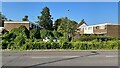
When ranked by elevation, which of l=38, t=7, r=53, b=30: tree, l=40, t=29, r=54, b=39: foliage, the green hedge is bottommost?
the green hedge

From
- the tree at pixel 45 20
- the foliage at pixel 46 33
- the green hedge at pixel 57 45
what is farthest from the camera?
the tree at pixel 45 20

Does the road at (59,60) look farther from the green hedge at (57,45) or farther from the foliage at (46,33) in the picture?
the foliage at (46,33)

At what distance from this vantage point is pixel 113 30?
62406mm

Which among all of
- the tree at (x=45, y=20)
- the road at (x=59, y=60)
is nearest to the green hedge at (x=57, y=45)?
the road at (x=59, y=60)

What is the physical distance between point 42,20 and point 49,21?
2732 mm

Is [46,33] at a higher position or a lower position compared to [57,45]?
higher

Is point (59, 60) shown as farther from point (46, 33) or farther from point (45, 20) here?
point (45, 20)

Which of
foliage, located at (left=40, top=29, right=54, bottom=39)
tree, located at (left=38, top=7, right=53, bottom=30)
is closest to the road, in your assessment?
foliage, located at (left=40, top=29, right=54, bottom=39)

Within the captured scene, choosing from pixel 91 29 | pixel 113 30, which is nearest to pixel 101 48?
pixel 113 30

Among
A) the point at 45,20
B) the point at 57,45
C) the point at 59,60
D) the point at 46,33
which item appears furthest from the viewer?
the point at 45,20

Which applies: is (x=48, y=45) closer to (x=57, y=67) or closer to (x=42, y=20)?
(x=57, y=67)


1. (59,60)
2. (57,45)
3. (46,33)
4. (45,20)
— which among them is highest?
(45,20)

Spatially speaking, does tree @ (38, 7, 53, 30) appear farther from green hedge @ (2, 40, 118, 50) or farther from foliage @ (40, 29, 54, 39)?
green hedge @ (2, 40, 118, 50)

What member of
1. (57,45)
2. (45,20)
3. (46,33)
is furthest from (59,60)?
(45,20)
